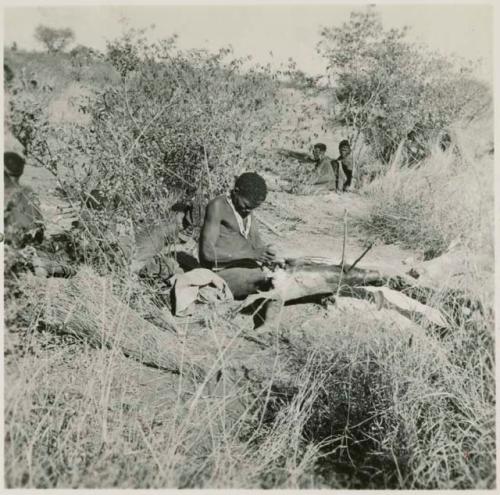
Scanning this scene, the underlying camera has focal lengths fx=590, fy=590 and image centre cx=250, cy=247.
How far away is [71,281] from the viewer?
3.52 meters

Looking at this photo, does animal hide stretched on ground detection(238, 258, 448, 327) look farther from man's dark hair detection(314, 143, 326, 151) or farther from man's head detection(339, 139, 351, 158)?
man's head detection(339, 139, 351, 158)

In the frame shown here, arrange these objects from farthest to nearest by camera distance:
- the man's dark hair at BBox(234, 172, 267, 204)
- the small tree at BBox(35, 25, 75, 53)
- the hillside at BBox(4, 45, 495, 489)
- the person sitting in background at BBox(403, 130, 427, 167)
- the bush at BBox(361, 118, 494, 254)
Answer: the person sitting in background at BBox(403, 130, 427, 167) < the man's dark hair at BBox(234, 172, 267, 204) < the small tree at BBox(35, 25, 75, 53) < the bush at BBox(361, 118, 494, 254) < the hillside at BBox(4, 45, 495, 489)

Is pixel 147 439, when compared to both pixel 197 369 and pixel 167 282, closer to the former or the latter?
pixel 197 369

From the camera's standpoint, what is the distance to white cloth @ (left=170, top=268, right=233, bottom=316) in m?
3.53

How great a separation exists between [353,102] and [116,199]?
2.08 m

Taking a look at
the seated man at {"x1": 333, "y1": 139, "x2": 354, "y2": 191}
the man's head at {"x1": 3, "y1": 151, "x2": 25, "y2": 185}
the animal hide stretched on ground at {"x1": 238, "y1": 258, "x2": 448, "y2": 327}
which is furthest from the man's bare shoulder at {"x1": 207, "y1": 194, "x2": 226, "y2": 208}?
the seated man at {"x1": 333, "y1": 139, "x2": 354, "y2": 191}

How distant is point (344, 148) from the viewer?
5.40m

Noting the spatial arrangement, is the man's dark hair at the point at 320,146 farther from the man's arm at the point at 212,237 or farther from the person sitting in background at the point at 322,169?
the man's arm at the point at 212,237

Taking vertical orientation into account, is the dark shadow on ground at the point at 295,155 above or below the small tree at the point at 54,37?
below

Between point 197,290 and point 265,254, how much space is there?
1.89 ft

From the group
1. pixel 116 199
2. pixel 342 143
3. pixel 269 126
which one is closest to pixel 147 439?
pixel 116 199

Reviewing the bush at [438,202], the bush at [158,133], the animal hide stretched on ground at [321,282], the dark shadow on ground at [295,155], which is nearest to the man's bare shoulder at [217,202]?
the bush at [158,133]

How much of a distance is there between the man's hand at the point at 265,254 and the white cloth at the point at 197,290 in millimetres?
316

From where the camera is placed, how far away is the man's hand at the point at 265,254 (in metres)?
3.85
